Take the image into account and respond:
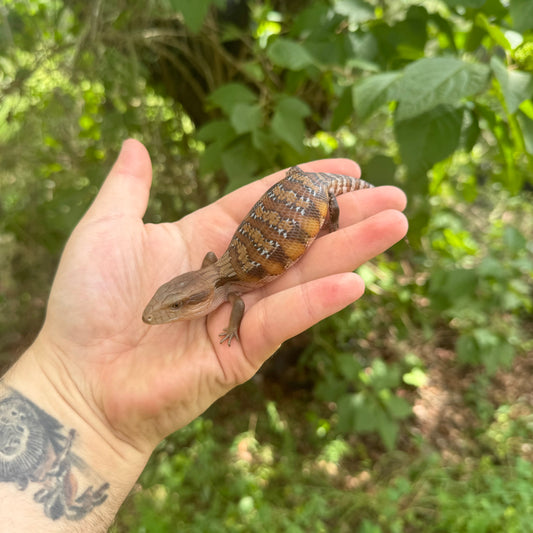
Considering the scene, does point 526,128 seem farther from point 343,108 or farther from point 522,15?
point 343,108

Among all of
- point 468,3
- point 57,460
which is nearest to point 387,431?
point 57,460

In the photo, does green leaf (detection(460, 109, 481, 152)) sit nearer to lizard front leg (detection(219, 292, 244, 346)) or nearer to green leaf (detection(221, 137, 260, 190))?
green leaf (detection(221, 137, 260, 190))

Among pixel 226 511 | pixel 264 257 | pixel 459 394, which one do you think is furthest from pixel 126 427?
pixel 459 394

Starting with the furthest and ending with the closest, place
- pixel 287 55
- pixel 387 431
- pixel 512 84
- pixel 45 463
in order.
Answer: pixel 387 431 → pixel 287 55 → pixel 45 463 → pixel 512 84

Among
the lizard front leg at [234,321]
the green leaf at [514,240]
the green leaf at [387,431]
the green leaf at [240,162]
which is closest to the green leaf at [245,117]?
the green leaf at [240,162]

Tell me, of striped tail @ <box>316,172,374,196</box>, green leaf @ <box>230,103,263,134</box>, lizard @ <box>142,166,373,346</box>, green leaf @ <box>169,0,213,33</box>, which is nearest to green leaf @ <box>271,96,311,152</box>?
green leaf @ <box>230,103,263,134</box>

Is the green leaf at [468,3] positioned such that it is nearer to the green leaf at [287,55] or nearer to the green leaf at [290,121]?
the green leaf at [287,55]
